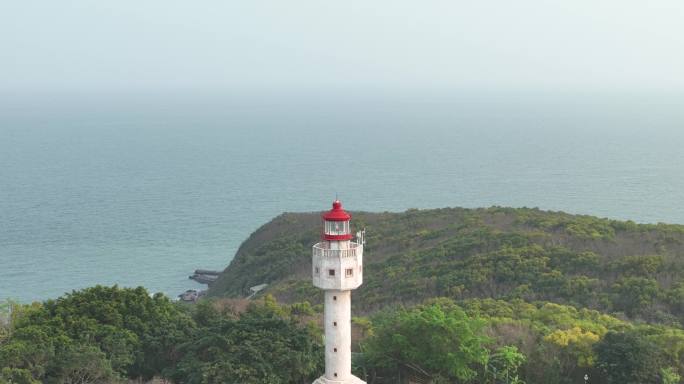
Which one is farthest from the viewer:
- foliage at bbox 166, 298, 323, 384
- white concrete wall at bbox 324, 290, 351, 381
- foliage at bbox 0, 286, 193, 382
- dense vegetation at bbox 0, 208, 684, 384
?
dense vegetation at bbox 0, 208, 684, 384

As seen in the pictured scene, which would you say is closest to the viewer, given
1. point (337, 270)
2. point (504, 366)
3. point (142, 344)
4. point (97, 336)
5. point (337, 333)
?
point (337, 270)

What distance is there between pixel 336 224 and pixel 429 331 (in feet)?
22.8

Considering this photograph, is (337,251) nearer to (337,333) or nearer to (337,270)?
(337,270)

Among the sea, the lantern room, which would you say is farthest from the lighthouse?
the sea

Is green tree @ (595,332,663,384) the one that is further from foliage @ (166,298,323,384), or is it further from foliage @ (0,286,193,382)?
foliage @ (0,286,193,382)

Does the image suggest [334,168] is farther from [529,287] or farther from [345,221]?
[345,221]

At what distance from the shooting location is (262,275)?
6378cm

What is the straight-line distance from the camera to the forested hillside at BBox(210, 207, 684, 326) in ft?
127

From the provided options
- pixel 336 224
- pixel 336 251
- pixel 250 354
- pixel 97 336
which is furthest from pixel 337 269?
pixel 97 336

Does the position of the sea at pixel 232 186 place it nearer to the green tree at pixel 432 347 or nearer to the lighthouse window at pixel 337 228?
the green tree at pixel 432 347

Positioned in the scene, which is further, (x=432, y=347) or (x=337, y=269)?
(x=432, y=347)

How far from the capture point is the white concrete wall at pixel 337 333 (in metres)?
22.9

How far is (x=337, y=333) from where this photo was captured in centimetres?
2319

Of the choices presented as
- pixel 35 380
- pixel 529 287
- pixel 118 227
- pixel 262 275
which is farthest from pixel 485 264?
pixel 118 227
